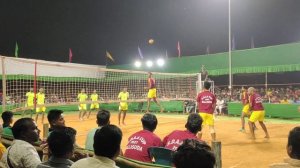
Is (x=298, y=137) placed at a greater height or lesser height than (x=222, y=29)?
lesser

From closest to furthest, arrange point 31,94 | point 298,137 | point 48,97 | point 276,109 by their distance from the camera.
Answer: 1. point 298,137
2. point 31,94
3. point 276,109
4. point 48,97

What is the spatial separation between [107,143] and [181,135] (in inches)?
91.6

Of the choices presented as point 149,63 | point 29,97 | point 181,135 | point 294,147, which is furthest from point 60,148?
point 149,63

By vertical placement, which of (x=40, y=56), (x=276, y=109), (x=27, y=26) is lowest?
(x=276, y=109)

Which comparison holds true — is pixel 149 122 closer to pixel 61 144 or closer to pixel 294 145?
pixel 61 144

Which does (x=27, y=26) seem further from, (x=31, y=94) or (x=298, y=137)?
(x=298, y=137)

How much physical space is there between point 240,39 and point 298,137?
3672 centimetres

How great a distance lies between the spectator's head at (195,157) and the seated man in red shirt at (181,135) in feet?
8.79

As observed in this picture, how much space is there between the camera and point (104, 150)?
10.4 feet

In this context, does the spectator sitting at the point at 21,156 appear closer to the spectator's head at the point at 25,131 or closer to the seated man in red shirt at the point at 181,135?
the spectator's head at the point at 25,131

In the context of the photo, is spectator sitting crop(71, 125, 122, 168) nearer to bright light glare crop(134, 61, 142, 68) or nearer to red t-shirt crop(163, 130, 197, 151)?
red t-shirt crop(163, 130, 197, 151)

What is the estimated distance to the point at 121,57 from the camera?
44.3 meters

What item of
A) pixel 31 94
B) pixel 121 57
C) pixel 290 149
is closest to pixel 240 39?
pixel 121 57

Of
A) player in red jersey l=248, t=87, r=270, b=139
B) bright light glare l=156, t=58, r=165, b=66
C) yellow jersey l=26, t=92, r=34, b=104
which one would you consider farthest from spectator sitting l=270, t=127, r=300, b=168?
bright light glare l=156, t=58, r=165, b=66
